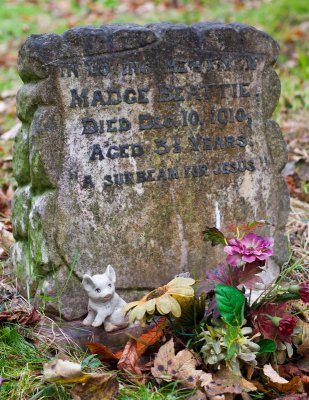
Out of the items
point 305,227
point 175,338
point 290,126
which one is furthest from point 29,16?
point 175,338

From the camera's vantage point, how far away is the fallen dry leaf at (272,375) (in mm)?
2473

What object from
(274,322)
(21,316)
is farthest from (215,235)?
(21,316)

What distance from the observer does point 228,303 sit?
8.05 feet

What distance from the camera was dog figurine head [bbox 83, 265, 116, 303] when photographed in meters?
2.66

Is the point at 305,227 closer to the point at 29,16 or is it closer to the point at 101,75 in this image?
the point at 101,75

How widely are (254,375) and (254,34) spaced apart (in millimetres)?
1521

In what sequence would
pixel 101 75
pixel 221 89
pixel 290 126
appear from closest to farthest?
pixel 101 75
pixel 221 89
pixel 290 126

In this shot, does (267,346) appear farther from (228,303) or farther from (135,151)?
(135,151)

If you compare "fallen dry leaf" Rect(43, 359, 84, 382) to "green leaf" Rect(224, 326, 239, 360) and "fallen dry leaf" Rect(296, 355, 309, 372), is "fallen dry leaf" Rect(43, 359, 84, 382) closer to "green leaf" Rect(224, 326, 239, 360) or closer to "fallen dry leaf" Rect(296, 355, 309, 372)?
"green leaf" Rect(224, 326, 239, 360)

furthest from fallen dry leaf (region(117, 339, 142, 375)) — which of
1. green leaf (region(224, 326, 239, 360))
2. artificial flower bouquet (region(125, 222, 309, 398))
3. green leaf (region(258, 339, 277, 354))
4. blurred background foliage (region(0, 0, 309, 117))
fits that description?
blurred background foliage (region(0, 0, 309, 117))

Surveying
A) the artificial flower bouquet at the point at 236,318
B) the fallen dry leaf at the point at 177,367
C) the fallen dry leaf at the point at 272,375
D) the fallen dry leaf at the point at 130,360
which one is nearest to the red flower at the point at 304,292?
the artificial flower bouquet at the point at 236,318

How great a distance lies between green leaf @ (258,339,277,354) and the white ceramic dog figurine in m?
0.56

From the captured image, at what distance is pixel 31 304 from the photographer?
2.90m

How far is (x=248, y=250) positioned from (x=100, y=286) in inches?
24.1
